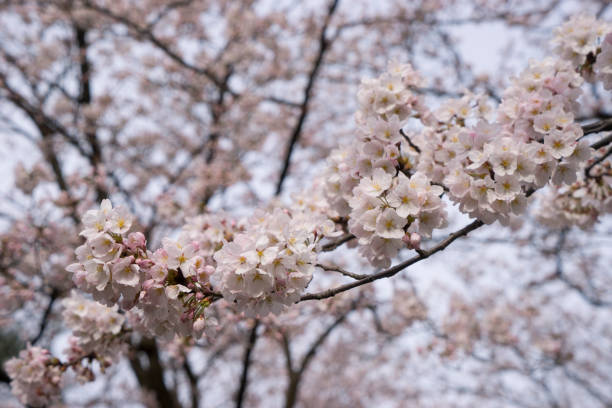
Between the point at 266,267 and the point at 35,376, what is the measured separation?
2.11 meters

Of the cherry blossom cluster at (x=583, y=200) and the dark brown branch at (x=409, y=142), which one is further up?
the dark brown branch at (x=409, y=142)

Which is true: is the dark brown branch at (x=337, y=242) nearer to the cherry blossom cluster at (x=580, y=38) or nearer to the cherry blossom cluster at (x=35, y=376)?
the cherry blossom cluster at (x=580, y=38)

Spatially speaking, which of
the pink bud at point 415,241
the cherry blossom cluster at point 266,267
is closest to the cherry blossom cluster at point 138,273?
the cherry blossom cluster at point 266,267

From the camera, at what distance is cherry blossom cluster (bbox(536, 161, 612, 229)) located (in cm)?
256

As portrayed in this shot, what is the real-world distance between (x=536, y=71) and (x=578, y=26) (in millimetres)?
405

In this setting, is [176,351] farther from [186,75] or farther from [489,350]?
[489,350]

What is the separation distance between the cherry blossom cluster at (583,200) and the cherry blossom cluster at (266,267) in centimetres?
190

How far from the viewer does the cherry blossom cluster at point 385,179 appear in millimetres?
1796

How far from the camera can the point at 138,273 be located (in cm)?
165

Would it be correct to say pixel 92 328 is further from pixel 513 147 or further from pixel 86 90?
pixel 86 90

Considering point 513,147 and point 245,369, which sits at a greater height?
Answer: point 245,369

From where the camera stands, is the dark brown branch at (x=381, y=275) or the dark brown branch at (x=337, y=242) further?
the dark brown branch at (x=337, y=242)

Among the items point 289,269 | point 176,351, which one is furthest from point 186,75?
point 289,269

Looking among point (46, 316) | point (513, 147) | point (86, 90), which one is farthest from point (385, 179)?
point (86, 90)
